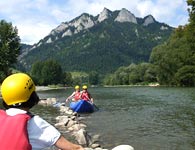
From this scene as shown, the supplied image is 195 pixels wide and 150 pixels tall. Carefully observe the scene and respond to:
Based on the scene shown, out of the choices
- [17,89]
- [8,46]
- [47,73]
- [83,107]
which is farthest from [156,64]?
[17,89]

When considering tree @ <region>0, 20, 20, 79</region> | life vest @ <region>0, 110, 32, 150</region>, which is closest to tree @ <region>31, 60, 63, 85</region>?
tree @ <region>0, 20, 20, 79</region>

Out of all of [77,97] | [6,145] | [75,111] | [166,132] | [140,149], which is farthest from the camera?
[77,97]

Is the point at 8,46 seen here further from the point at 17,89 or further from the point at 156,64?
the point at 17,89

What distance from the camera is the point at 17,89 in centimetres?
363

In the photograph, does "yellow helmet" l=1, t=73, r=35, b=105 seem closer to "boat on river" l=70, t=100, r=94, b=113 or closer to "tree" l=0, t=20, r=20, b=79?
"boat on river" l=70, t=100, r=94, b=113

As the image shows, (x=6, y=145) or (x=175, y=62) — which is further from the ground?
(x=175, y=62)

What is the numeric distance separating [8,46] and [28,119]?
59.5m

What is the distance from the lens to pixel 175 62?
8538cm

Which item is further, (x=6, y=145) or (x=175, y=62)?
(x=175, y=62)

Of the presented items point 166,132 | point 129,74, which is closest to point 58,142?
point 166,132

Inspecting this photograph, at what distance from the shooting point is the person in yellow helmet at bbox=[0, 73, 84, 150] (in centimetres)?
357

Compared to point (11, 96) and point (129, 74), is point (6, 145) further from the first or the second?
point (129, 74)

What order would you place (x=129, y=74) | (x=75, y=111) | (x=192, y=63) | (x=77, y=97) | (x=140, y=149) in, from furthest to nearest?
(x=129, y=74) < (x=192, y=63) < (x=77, y=97) < (x=75, y=111) < (x=140, y=149)

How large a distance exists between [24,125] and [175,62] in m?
83.9
